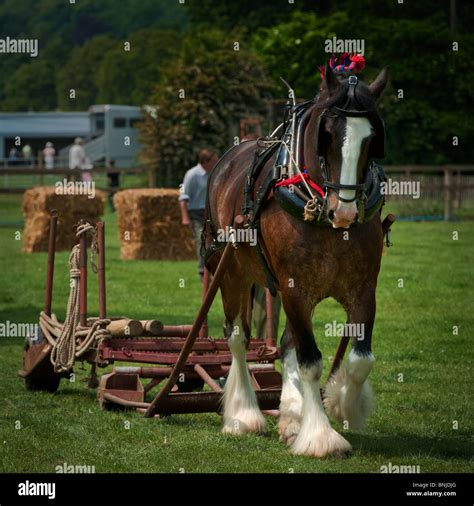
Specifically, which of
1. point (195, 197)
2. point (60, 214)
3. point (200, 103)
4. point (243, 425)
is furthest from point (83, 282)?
point (200, 103)

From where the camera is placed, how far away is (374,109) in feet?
24.1

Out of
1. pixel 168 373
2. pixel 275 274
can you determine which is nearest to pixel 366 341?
pixel 275 274

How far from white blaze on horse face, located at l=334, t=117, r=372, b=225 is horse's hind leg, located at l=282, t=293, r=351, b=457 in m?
0.82

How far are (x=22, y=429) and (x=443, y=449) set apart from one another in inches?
111

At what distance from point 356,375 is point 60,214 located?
17.1 meters

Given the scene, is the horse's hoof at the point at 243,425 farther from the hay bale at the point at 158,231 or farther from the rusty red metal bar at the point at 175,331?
the hay bale at the point at 158,231

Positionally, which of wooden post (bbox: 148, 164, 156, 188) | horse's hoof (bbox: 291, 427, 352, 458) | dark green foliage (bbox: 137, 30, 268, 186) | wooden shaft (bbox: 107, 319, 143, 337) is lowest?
horse's hoof (bbox: 291, 427, 352, 458)

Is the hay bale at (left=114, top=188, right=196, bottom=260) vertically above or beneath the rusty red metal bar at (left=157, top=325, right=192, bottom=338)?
above

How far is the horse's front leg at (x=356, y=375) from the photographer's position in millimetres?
7672

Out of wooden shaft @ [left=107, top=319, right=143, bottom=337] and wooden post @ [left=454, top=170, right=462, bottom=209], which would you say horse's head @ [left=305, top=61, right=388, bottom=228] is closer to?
wooden shaft @ [left=107, top=319, right=143, bottom=337]

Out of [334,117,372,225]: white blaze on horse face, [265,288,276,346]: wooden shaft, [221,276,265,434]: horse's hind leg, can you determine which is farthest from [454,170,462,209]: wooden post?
[334,117,372,225]: white blaze on horse face

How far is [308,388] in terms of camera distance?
777cm

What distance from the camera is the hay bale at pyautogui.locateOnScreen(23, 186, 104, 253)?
24.0 metres

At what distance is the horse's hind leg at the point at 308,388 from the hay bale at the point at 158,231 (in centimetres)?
1479
